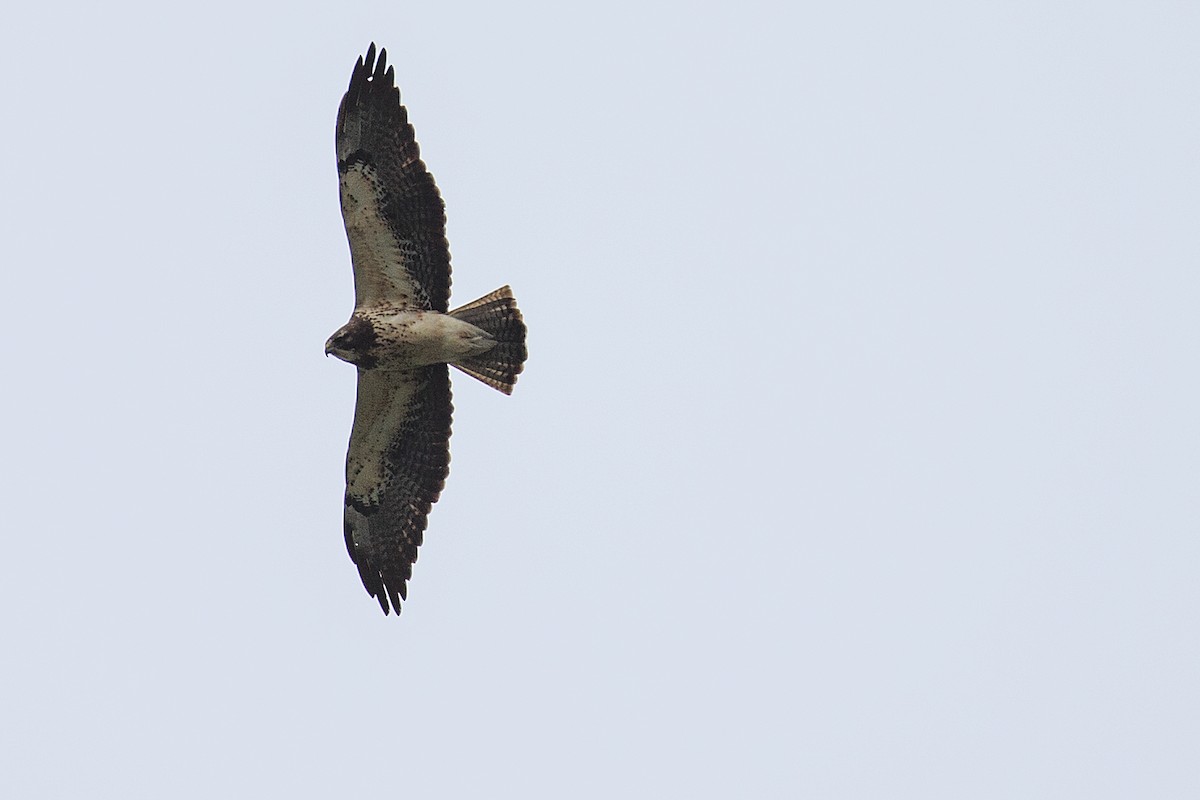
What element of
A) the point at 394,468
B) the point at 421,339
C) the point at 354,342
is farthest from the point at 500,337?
the point at 394,468

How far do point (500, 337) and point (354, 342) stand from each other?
1.25m

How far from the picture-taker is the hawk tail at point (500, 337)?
16.3 m

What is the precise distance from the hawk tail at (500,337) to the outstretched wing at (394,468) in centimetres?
43

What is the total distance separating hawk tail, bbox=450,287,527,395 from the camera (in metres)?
16.3

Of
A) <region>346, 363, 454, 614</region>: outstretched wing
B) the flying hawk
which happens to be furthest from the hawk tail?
<region>346, 363, 454, 614</region>: outstretched wing

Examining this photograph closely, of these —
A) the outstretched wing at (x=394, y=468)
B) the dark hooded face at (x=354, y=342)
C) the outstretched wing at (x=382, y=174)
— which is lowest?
the outstretched wing at (x=394, y=468)

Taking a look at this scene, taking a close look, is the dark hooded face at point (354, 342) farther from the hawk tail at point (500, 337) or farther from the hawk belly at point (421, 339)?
the hawk tail at point (500, 337)

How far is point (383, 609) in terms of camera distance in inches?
686

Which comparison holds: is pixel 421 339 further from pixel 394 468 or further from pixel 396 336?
pixel 394 468

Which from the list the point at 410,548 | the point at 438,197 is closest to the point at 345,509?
the point at 410,548

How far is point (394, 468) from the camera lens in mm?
17016

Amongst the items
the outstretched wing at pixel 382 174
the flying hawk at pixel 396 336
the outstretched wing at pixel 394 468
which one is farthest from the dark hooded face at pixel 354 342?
the outstretched wing at pixel 382 174

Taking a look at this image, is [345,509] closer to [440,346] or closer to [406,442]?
[406,442]

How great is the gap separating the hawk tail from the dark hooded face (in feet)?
2.60
